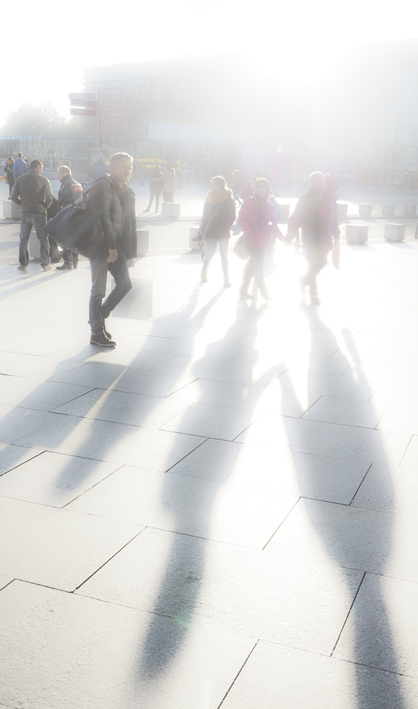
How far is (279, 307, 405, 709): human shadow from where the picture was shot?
2.56 m

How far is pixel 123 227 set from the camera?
687 cm

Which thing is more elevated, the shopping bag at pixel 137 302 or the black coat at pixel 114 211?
the black coat at pixel 114 211

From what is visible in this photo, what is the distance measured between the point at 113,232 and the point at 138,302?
0.80 metres

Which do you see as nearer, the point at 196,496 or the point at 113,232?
the point at 196,496

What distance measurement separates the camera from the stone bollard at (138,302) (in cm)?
713

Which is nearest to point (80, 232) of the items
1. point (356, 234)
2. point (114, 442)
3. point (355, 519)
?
point (114, 442)

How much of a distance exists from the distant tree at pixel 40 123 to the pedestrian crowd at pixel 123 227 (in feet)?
474

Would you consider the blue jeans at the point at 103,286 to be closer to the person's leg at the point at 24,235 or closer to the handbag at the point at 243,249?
the handbag at the point at 243,249

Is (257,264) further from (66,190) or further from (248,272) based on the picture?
(66,190)

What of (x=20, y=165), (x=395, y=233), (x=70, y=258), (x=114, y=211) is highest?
(x=114, y=211)

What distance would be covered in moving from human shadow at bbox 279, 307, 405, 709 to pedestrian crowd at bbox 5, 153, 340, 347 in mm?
2092

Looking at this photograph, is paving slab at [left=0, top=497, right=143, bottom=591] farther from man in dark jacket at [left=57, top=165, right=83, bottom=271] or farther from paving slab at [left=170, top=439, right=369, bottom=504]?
man in dark jacket at [left=57, top=165, right=83, bottom=271]

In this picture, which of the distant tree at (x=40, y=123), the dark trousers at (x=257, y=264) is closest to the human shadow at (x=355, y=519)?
the dark trousers at (x=257, y=264)

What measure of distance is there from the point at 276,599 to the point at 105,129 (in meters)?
170
